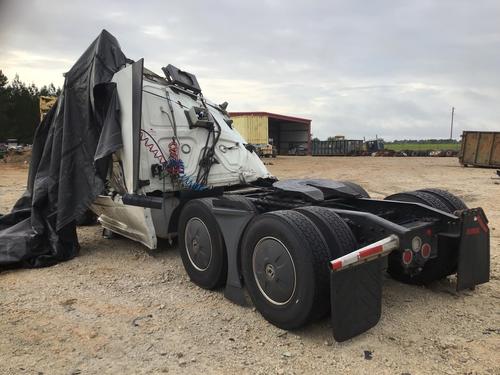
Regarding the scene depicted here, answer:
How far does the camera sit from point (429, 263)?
393 cm

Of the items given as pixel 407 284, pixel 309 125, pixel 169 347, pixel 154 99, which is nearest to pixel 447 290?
pixel 407 284

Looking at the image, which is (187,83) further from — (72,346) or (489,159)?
(489,159)

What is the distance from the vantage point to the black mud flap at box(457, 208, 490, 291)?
3.48 meters

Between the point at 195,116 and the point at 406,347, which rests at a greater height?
the point at 195,116

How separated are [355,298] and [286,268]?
21.3 inches

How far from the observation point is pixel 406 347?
3.04 meters

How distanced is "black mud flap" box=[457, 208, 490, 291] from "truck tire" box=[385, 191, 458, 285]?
0.19 m

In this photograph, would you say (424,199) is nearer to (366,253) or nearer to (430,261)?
(430,261)

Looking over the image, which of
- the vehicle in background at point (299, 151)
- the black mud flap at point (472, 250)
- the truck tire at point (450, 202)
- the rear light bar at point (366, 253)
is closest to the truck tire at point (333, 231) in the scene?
the rear light bar at point (366, 253)

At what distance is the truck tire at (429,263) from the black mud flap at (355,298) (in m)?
0.50

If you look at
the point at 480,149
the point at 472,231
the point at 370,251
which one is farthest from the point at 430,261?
the point at 480,149

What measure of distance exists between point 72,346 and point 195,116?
3596mm

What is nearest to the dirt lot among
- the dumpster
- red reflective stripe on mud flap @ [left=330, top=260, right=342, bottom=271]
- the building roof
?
red reflective stripe on mud flap @ [left=330, top=260, right=342, bottom=271]

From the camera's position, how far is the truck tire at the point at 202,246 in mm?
4129
